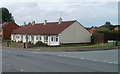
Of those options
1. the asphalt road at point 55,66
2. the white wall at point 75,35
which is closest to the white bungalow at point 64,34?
the white wall at point 75,35

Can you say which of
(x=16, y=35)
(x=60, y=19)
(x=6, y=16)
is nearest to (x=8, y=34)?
(x=16, y=35)

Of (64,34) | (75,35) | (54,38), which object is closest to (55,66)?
(64,34)

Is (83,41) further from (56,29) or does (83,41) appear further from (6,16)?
(6,16)

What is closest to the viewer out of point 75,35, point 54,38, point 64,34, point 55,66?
point 55,66

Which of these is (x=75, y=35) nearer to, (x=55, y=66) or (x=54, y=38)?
(x=54, y=38)

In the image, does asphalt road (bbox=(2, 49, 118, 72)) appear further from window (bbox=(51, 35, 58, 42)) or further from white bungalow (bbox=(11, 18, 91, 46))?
window (bbox=(51, 35, 58, 42))

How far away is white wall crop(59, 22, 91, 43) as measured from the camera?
39.8 metres

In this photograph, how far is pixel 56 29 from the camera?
41969 mm

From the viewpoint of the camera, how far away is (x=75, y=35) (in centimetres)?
4131

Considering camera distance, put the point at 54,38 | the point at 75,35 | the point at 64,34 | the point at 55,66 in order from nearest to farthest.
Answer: the point at 55,66, the point at 64,34, the point at 54,38, the point at 75,35

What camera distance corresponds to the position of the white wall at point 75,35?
131 ft

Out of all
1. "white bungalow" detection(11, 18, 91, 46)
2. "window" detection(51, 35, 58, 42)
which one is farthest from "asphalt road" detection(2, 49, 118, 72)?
"window" detection(51, 35, 58, 42)

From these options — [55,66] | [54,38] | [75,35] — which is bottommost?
[55,66]

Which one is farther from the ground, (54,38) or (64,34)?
(64,34)
